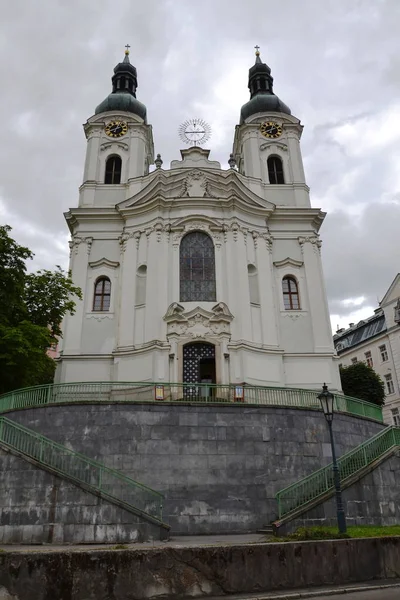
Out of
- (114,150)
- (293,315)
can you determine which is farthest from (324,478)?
(114,150)

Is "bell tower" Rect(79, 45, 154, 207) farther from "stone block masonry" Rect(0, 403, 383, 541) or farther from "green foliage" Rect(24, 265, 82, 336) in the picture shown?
"stone block masonry" Rect(0, 403, 383, 541)

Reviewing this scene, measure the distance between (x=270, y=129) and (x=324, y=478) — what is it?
25386 mm

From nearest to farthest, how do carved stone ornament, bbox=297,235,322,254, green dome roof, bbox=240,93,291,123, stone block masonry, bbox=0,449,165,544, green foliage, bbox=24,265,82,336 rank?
stone block masonry, bbox=0,449,165,544
green foliage, bbox=24,265,82,336
carved stone ornament, bbox=297,235,322,254
green dome roof, bbox=240,93,291,123

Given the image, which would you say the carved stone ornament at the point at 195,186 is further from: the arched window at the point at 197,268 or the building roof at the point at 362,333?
the building roof at the point at 362,333

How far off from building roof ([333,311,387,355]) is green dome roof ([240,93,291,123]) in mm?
22526

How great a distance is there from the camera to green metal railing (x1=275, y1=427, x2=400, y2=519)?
15.3m

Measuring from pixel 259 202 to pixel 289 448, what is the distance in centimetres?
1654

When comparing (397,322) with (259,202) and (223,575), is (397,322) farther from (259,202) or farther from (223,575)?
(223,575)

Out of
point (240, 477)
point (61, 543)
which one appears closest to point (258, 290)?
point (240, 477)

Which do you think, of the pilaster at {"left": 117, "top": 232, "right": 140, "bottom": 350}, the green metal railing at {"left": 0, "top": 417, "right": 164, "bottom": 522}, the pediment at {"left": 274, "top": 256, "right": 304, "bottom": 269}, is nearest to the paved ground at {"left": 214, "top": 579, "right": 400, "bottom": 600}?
the green metal railing at {"left": 0, "top": 417, "right": 164, "bottom": 522}

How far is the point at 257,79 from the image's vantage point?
3956cm

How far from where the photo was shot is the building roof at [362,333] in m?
47.9

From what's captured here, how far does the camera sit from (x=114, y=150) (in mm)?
32906

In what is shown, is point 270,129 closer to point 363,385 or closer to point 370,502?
point 363,385
